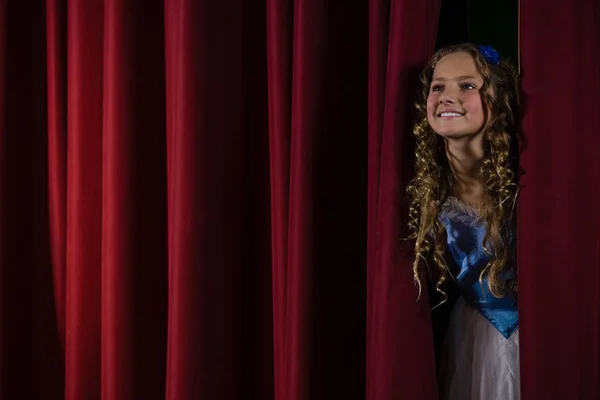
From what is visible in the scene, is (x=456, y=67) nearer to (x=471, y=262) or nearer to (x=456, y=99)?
(x=456, y=99)

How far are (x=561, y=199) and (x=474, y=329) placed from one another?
1.18 feet

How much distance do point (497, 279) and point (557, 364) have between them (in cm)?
17

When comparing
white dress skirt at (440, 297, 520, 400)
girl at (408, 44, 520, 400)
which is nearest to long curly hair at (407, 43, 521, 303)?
girl at (408, 44, 520, 400)

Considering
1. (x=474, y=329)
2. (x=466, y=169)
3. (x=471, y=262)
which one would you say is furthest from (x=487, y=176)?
(x=474, y=329)

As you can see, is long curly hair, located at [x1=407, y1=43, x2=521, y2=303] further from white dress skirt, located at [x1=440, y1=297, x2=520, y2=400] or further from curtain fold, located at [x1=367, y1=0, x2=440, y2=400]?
white dress skirt, located at [x1=440, y1=297, x2=520, y2=400]

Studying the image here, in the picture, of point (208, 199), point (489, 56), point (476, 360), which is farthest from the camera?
point (208, 199)

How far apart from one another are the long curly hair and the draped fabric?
32 mm

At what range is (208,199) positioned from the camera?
1.54 m

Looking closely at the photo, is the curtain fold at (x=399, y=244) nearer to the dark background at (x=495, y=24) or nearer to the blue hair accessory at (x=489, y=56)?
the blue hair accessory at (x=489, y=56)

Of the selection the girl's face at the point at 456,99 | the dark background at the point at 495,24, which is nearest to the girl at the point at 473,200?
the girl's face at the point at 456,99

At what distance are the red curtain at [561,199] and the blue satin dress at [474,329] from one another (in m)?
0.13

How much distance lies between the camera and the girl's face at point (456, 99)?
45.9 inches

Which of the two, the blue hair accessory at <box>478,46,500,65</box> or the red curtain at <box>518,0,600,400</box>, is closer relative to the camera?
the red curtain at <box>518,0,600,400</box>

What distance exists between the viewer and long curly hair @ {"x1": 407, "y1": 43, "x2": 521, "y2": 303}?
1.16m
